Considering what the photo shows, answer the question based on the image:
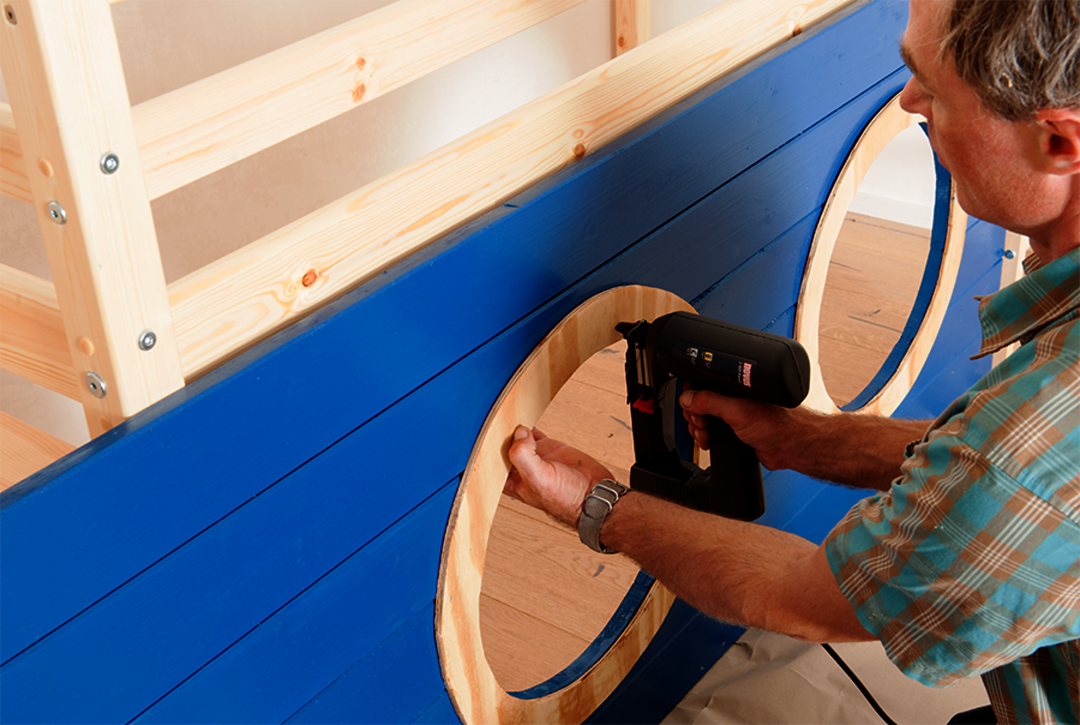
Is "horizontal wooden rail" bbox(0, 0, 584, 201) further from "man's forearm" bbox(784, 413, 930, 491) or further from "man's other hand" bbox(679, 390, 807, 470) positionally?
"man's forearm" bbox(784, 413, 930, 491)

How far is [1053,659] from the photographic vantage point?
1.09 m

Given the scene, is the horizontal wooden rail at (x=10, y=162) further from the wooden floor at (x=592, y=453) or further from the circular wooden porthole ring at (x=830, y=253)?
the wooden floor at (x=592, y=453)

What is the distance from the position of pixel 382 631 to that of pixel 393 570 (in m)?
0.07

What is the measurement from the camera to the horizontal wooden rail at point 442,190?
Result: 915 millimetres

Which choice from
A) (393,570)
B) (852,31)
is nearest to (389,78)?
(393,570)

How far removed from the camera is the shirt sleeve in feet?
2.94

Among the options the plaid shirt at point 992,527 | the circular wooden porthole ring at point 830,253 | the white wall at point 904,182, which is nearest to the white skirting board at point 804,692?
the circular wooden porthole ring at point 830,253

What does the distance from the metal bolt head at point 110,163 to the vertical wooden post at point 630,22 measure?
115 centimetres

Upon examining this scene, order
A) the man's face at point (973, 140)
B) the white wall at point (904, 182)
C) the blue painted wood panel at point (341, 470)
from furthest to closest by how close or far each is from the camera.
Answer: the white wall at point (904, 182) < the man's face at point (973, 140) < the blue painted wood panel at point (341, 470)

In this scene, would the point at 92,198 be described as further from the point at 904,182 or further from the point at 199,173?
the point at 904,182

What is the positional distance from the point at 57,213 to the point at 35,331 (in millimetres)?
191

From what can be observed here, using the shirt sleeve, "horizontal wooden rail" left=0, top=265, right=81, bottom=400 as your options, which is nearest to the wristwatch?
the shirt sleeve

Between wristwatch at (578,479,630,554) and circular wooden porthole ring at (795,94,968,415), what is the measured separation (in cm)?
64

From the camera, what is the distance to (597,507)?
1.32 metres
